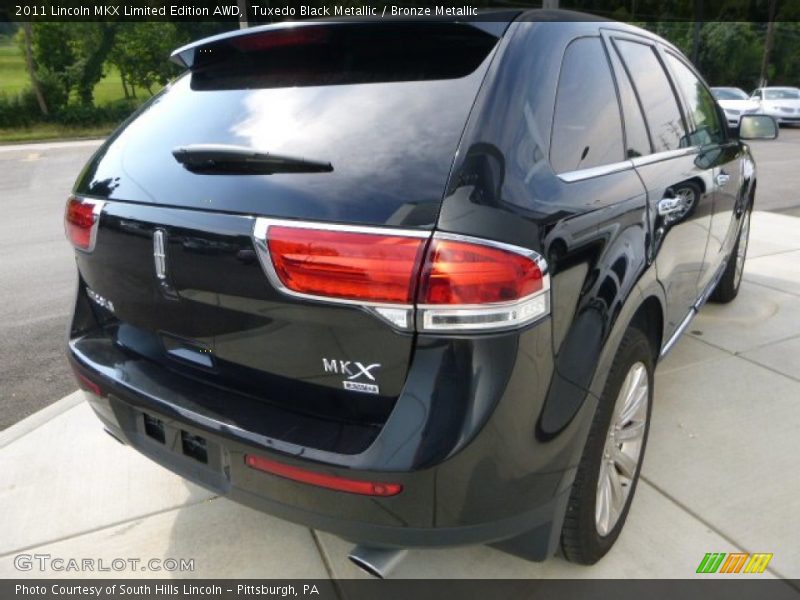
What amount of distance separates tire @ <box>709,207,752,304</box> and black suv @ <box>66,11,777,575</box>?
2567 mm

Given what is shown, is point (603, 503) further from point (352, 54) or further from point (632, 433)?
point (352, 54)

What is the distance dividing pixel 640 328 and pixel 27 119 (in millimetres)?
32624

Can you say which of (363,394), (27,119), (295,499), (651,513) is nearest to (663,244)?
(651,513)

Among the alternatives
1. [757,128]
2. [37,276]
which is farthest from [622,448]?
[37,276]

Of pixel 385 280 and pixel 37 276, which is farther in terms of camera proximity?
pixel 37 276

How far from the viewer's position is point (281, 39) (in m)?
2.02

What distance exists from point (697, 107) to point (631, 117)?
1.17m

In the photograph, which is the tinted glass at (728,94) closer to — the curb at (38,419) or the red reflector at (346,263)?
the curb at (38,419)

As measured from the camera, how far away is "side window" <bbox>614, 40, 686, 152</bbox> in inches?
98.9

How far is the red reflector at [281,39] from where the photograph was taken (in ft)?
6.41

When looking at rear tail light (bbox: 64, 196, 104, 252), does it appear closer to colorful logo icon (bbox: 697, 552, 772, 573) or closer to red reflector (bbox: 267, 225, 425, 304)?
red reflector (bbox: 267, 225, 425, 304)

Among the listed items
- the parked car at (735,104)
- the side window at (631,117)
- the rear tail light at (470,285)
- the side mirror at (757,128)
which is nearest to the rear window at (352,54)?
the rear tail light at (470,285)

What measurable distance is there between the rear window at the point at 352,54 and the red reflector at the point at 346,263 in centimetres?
55

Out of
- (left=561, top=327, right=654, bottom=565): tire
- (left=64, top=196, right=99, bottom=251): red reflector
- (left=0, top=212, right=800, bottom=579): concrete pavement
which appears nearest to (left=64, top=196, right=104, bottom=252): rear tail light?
(left=64, top=196, right=99, bottom=251): red reflector
